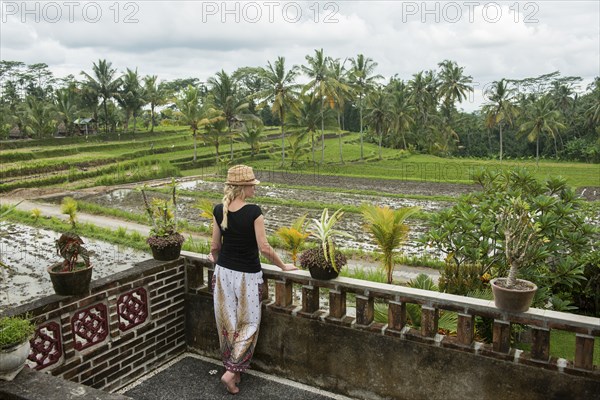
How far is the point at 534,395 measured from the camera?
3002 mm

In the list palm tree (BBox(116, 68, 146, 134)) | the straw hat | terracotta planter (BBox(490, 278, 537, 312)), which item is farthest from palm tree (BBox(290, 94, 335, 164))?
terracotta planter (BBox(490, 278, 537, 312))

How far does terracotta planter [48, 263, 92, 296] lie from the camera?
10.8ft

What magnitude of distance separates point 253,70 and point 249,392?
81.6ft

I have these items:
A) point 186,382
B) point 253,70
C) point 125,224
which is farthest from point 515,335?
point 253,70

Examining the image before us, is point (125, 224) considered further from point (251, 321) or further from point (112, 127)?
point (112, 127)

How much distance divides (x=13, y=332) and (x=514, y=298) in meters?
2.72

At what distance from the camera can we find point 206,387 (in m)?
3.68

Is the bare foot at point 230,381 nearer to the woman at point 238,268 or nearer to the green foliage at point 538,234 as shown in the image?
the woman at point 238,268

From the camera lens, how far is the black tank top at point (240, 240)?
3.38 metres

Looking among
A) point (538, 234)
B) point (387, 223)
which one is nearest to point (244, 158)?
point (387, 223)

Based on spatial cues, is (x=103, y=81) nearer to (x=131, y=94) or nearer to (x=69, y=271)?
(x=131, y=94)

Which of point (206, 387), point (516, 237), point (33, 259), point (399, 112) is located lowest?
point (33, 259)

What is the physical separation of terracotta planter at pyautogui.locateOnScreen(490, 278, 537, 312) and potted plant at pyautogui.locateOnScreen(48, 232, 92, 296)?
2624 mm

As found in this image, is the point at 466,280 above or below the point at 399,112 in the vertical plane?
below
